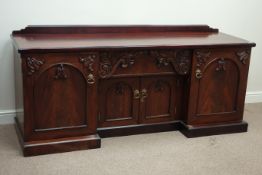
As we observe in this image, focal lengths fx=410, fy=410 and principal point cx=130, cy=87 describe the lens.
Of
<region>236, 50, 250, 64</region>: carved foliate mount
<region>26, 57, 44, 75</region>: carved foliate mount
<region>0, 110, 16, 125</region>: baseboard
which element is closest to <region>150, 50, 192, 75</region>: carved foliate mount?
<region>236, 50, 250, 64</region>: carved foliate mount

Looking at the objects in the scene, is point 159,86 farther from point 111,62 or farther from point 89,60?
point 89,60

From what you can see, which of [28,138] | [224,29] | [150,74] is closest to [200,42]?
[150,74]

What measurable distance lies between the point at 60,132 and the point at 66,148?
106mm

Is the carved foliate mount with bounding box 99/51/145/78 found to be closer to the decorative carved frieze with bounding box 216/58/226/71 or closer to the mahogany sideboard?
the mahogany sideboard

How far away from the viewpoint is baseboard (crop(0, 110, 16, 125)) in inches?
115

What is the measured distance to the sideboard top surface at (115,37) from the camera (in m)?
2.46

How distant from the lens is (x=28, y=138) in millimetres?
2465

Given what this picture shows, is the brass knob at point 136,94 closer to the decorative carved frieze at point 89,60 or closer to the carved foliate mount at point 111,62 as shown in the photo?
the carved foliate mount at point 111,62

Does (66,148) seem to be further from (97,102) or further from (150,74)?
(150,74)

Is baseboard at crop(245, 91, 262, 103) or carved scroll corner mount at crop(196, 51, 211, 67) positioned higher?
carved scroll corner mount at crop(196, 51, 211, 67)

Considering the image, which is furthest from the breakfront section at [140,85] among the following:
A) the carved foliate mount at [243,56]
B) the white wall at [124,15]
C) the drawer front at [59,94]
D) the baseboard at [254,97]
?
the baseboard at [254,97]

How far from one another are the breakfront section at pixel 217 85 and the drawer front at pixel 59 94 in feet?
2.33

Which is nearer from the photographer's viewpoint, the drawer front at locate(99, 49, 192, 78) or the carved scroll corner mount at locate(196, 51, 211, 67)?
the drawer front at locate(99, 49, 192, 78)

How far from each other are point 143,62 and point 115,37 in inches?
11.8
